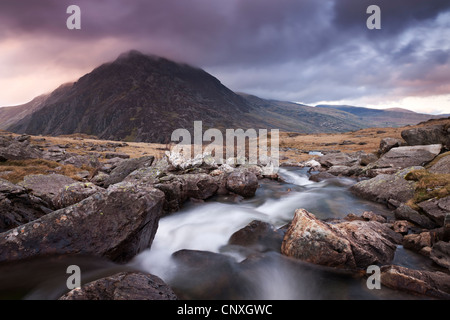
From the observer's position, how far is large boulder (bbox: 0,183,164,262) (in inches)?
330

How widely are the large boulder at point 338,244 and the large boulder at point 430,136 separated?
74.9 ft

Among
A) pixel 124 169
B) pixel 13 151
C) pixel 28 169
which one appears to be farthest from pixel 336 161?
pixel 13 151

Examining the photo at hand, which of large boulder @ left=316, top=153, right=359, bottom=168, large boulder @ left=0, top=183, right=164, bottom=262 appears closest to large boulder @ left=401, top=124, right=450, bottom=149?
large boulder @ left=316, top=153, right=359, bottom=168

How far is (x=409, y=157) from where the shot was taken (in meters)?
26.2

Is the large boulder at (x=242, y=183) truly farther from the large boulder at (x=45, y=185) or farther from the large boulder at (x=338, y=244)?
the large boulder at (x=45, y=185)

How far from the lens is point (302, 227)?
10414mm

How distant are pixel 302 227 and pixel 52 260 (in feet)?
33.7

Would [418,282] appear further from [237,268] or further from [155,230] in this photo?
[155,230]

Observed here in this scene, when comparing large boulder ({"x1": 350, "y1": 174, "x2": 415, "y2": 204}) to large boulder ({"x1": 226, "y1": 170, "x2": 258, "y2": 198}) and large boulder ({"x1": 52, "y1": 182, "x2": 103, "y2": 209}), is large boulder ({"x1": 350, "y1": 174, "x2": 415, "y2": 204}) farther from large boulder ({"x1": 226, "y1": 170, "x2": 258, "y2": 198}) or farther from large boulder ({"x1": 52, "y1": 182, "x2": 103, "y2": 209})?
large boulder ({"x1": 52, "y1": 182, "x2": 103, "y2": 209})

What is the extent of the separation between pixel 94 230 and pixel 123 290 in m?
3.48

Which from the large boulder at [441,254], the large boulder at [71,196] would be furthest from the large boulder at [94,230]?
the large boulder at [441,254]

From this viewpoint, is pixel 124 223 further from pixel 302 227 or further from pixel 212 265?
pixel 302 227

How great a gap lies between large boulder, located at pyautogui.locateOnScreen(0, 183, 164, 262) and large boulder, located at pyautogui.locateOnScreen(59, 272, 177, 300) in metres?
2.27
